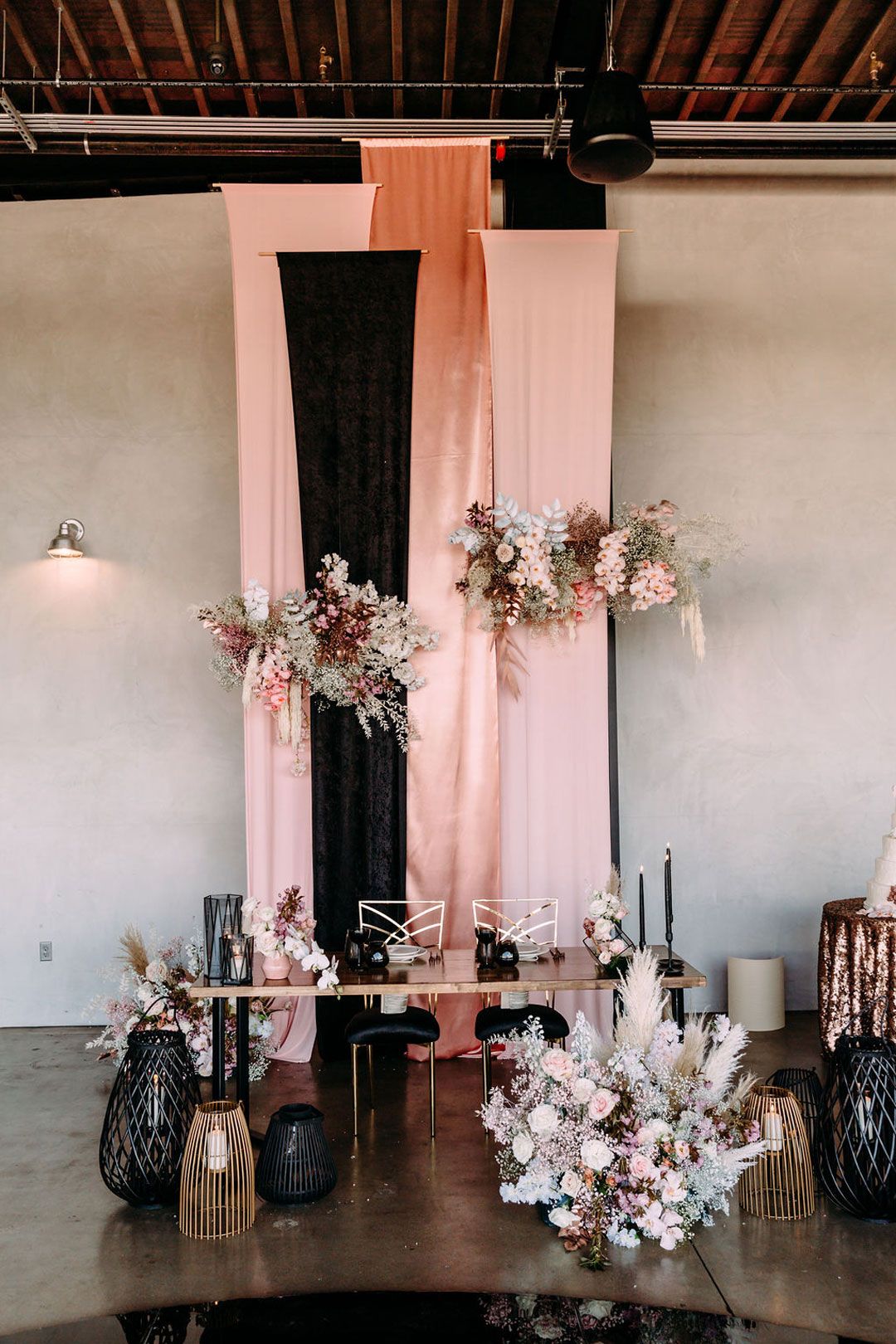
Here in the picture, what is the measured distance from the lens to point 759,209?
6.63 m

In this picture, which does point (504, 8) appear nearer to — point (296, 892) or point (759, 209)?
point (759, 209)

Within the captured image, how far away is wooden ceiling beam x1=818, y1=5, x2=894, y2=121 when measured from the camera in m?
5.65

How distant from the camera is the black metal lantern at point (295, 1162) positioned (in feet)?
12.7

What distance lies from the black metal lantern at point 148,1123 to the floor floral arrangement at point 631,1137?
1136mm

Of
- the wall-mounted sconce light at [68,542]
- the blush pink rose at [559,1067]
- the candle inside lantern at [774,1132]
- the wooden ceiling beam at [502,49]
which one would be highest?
the wooden ceiling beam at [502,49]

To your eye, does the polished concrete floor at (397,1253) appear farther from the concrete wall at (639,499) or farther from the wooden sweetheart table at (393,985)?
the concrete wall at (639,499)

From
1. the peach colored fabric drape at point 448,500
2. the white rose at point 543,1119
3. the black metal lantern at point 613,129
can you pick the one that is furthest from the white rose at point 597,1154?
the black metal lantern at point 613,129

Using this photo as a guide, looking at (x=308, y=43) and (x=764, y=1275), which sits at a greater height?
(x=308, y=43)

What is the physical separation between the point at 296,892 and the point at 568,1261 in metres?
1.83

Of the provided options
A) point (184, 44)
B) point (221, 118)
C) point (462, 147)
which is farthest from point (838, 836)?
point (184, 44)

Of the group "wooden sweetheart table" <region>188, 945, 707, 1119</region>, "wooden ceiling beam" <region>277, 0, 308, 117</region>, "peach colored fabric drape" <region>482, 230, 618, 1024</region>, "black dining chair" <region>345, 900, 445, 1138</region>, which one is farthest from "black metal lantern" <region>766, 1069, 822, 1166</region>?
"wooden ceiling beam" <region>277, 0, 308, 117</region>

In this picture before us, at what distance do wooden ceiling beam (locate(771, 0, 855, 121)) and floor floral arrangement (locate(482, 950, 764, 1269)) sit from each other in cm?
502

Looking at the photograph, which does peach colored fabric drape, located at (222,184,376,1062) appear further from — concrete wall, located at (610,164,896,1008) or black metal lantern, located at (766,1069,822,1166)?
black metal lantern, located at (766,1069,822,1166)

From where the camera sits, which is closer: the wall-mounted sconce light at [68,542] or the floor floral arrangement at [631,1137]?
the floor floral arrangement at [631,1137]
